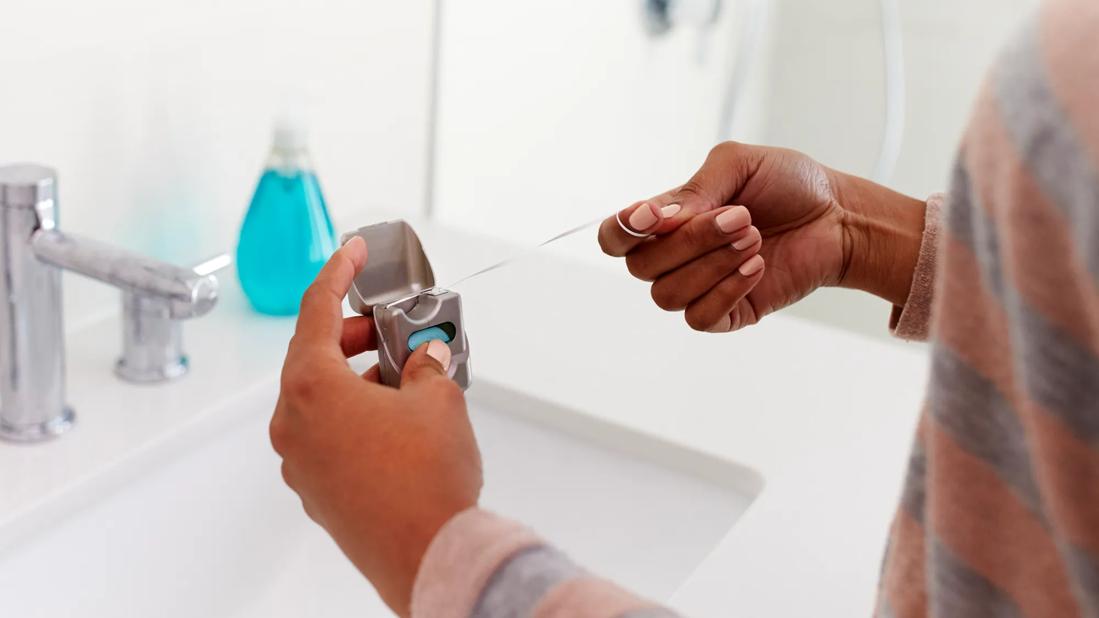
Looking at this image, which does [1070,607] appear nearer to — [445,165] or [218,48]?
[218,48]

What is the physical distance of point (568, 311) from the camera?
931 millimetres

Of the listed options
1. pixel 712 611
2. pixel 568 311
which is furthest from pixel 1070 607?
pixel 568 311

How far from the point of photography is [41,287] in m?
0.64

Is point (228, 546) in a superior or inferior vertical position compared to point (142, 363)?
inferior

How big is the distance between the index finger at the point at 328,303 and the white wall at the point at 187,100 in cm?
30

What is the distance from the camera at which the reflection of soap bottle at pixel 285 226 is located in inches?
31.3

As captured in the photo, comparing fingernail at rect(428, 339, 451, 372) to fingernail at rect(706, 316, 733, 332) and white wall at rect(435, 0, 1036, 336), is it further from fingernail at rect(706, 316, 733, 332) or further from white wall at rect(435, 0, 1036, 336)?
white wall at rect(435, 0, 1036, 336)

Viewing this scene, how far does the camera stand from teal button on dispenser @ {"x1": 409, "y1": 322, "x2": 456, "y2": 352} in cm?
51

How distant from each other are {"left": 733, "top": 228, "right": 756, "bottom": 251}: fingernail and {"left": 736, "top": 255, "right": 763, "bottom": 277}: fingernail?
13 mm

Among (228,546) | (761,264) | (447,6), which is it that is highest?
(447,6)

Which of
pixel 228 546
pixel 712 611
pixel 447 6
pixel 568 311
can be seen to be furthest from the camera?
pixel 447 6

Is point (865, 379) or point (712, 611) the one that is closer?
point (712, 611)

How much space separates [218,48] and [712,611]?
1.70 feet

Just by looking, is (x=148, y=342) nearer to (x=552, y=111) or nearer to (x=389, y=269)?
(x=389, y=269)
